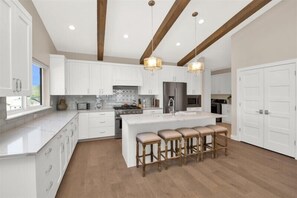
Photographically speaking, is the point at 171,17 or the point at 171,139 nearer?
the point at 171,139

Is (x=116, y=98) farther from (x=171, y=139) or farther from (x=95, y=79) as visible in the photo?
(x=171, y=139)

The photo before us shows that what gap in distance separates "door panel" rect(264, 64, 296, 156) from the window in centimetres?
524

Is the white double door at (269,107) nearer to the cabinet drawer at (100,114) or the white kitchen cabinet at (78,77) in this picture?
the cabinet drawer at (100,114)

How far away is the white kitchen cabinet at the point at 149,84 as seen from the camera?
5.26 meters

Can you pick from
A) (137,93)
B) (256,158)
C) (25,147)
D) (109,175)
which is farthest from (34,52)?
(256,158)

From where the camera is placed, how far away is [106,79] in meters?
4.76

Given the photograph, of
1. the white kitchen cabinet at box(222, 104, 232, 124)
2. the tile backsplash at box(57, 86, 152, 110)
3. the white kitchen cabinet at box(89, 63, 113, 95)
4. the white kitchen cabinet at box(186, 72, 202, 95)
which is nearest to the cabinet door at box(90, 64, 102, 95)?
the white kitchen cabinet at box(89, 63, 113, 95)

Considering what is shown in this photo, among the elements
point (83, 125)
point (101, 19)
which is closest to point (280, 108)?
point (101, 19)

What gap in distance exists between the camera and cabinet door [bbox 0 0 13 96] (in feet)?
4.55

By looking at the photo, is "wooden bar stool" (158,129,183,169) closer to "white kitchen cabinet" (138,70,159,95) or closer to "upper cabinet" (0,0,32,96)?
"upper cabinet" (0,0,32,96)

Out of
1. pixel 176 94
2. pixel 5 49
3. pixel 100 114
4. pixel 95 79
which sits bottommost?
pixel 100 114

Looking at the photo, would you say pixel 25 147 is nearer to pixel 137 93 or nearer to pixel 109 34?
pixel 109 34

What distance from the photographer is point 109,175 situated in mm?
2551

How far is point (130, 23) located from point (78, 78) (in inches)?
88.9
